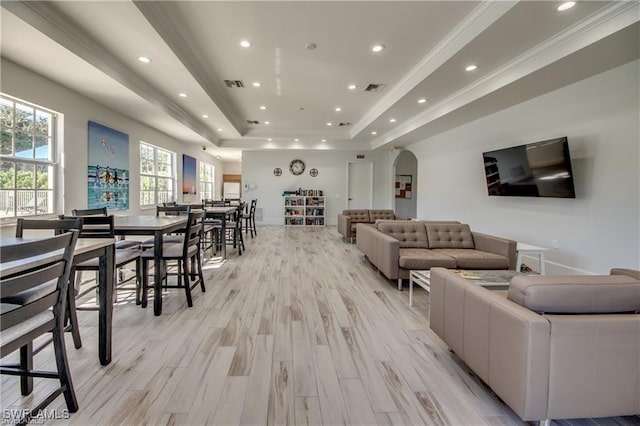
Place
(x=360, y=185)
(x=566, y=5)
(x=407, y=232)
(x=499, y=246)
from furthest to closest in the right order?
1. (x=360, y=185)
2. (x=407, y=232)
3. (x=499, y=246)
4. (x=566, y=5)

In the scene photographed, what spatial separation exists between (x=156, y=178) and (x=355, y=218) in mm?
4873

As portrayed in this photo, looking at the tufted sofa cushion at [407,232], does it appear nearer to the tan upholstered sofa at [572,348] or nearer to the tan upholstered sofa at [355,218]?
the tan upholstered sofa at [355,218]

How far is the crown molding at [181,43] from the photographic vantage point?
2.83 m

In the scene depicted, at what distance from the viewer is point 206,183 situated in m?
11.4

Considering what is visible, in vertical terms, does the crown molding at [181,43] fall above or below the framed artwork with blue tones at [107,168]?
above

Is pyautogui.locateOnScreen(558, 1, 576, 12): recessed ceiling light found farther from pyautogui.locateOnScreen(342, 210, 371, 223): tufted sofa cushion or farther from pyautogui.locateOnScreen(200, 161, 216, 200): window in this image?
pyautogui.locateOnScreen(200, 161, 216, 200): window

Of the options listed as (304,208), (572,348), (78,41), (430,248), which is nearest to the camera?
(572,348)

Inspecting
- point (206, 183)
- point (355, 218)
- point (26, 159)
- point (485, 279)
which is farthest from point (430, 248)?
point (206, 183)

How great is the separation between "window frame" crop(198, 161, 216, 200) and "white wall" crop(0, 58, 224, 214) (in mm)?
4007

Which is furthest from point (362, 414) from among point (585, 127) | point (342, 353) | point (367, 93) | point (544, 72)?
point (367, 93)

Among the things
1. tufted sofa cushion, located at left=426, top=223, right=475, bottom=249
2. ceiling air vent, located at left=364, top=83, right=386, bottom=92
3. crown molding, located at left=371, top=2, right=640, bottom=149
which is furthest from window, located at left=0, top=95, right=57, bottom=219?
crown molding, located at left=371, top=2, right=640, bottom=149

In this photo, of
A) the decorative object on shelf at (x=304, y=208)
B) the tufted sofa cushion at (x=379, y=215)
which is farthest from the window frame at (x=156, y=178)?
the tufted sofa cushion at (x=379, y=215)

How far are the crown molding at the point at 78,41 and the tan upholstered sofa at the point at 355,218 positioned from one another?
14.4 ft

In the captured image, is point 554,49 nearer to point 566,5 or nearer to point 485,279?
point 566,5
